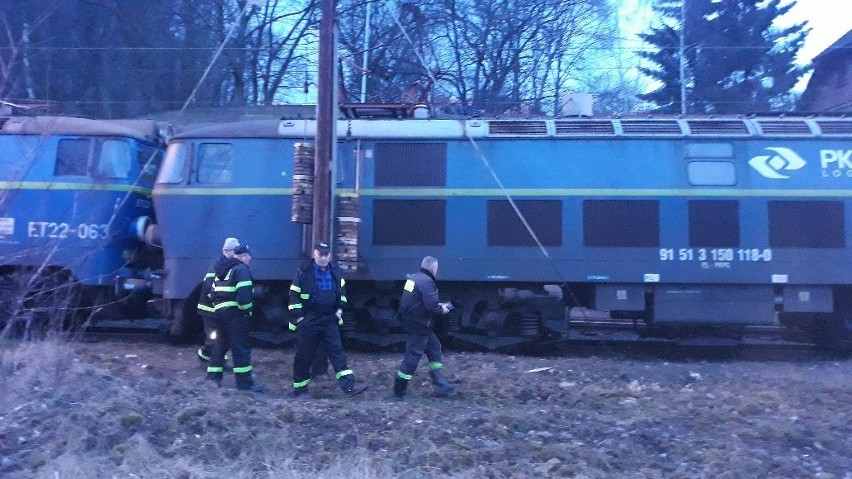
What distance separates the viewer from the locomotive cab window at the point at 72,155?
12414 millimetres

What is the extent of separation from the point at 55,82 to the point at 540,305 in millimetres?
18869

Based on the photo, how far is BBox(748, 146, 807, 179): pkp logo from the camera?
38.5ft

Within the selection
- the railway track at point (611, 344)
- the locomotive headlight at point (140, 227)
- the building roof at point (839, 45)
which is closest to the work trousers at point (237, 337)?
the railway track at point (611, 344)

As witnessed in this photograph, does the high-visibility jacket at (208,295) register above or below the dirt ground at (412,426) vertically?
above

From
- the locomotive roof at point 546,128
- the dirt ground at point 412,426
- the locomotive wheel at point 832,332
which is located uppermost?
the locomotive roof at point 546,128

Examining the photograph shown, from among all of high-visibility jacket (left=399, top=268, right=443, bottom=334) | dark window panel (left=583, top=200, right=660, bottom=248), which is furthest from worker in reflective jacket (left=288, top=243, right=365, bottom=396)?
dark window panel (left=583, top=200, right=660, bottom=248)

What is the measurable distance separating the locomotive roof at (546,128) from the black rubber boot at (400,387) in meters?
4.40

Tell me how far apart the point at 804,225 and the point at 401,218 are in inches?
231

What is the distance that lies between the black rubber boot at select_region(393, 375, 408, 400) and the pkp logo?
6427mm

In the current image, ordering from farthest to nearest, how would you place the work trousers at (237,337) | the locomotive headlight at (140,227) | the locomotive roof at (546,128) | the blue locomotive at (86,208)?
the locomotive headlight at (140,227), the blue locomotive at (86,208), the locomotive roof at (546,128), the work trousers at (237,337)

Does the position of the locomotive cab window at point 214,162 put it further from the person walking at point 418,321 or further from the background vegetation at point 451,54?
the background vegetation at point 451,54

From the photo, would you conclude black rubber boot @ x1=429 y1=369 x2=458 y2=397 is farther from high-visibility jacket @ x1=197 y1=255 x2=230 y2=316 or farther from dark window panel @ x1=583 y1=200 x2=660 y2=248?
dark window panel @ x1=583 y1=200 x2=660 y2=248

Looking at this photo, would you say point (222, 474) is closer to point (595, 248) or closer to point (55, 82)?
point (595, 248)

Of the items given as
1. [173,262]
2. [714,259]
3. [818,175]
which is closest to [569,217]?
[714,259]
